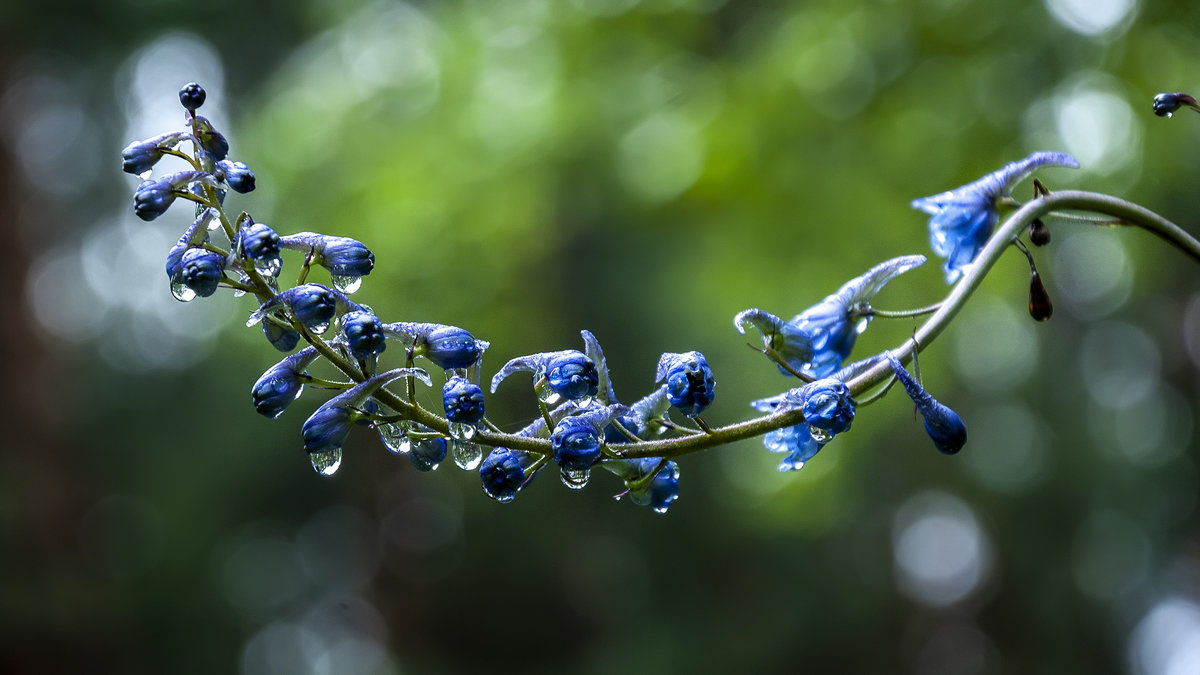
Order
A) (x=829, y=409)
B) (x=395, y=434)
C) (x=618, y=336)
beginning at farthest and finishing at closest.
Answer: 1. (x=618, y=336)
2. (x=395, y=434)
3. (x=829, y=409)

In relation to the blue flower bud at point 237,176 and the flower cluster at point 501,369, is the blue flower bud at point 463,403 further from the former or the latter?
the blue flower bud at point 237,176

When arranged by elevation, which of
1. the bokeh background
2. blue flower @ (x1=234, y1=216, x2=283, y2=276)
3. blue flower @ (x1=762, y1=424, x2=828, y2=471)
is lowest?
blue flower @ (x1=762, y1=424, x2=828, y2=471)

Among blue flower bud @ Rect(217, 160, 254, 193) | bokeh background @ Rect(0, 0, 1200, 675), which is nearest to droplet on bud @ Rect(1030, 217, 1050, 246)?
blue flower bud @ Rect(217, 160, 254, 193)

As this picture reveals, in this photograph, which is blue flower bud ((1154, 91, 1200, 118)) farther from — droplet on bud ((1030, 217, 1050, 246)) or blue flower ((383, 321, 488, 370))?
blue flower ((383, 321, 488, 370))

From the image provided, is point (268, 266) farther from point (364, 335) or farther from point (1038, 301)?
point (1038, 301)

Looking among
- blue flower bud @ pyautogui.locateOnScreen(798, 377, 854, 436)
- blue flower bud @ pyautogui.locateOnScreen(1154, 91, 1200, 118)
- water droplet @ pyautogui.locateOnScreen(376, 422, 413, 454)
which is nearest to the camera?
blue flower bud @ pyautogui.locateOnScreen(798, 377, 854, 436)

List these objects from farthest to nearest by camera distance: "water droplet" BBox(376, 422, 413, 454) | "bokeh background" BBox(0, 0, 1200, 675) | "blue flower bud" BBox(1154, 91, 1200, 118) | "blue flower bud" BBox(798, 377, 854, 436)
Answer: "bokeh background" BBox(0, 0, 1200, 675) → "blue flower bud" BBox(1154, 91, 1200, 118) → "water droplet" BBox(376, 422, 413, 454) → "blue flower bud" BBox(798, 377, 854, 436)

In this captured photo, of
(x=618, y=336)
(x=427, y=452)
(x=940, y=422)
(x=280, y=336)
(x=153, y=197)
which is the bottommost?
(x=940, y=422)

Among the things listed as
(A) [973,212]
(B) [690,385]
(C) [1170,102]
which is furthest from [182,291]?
(C) [1170,102]
